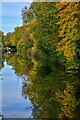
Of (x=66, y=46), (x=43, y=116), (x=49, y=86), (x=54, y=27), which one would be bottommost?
(x=43, y=116)

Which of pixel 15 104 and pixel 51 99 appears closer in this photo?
pixel 15 104

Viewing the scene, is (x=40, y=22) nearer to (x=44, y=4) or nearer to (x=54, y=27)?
(x=44, y=4)

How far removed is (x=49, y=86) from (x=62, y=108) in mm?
3382

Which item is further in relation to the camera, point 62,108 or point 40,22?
point 40,22

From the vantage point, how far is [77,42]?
661 inches

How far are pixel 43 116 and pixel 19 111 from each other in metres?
0.88

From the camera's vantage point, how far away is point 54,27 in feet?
70.8

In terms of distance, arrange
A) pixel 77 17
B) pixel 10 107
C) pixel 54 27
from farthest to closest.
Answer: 1. pixel 54 27
2. pixel 77 17
3. pixel 10 107

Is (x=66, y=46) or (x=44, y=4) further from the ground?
(x=44, y=4)

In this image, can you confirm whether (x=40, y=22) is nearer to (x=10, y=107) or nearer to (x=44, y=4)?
(x=44, y=4)

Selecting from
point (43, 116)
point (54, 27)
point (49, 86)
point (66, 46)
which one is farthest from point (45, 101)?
point (54, 27)

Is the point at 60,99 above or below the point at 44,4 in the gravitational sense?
below

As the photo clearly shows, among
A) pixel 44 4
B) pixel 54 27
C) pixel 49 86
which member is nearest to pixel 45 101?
pixel 49 86

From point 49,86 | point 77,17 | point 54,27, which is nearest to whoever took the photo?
point 49,86
